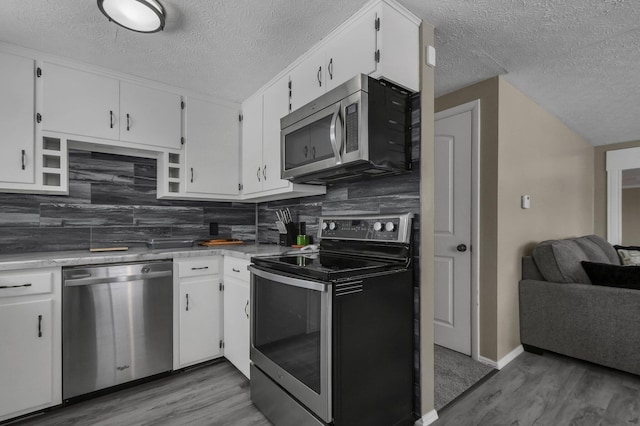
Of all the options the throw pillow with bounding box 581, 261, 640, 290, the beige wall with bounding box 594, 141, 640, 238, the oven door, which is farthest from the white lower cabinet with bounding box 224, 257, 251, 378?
the beige wall with bounding box 594, 141, 640, 238

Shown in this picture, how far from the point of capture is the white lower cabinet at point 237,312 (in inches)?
85.1

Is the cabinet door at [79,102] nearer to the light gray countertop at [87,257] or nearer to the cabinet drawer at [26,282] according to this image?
the light gray countertop at [87,257]

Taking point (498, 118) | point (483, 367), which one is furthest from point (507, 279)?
point (498, 118)

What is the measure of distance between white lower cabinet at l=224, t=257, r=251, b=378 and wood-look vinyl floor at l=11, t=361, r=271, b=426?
0.55ft

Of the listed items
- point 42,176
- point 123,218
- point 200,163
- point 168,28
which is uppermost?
point 168,28

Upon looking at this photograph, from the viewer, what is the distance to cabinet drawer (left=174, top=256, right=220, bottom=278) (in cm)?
231

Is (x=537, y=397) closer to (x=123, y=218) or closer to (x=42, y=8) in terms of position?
(x=123, y=218)

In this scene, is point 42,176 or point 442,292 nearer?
point 42,176

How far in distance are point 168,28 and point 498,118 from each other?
2371 mm

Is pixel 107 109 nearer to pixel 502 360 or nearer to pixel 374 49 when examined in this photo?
pixel 374 49

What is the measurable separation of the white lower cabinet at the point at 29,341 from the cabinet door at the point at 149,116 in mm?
1151

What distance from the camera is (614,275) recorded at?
93.7 inches

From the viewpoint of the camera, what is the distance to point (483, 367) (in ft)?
7.98

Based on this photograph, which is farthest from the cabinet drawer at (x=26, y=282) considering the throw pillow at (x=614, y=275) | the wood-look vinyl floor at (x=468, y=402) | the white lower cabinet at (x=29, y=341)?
the throw pillow at (x=614, y=275)
